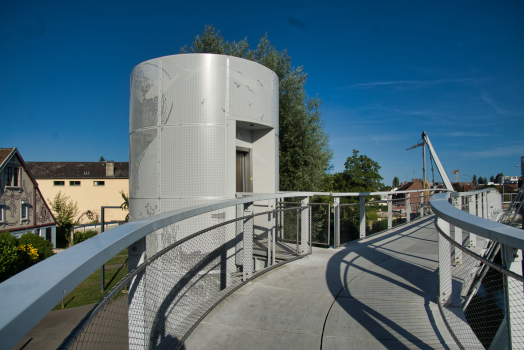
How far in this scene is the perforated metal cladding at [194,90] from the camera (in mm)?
8836

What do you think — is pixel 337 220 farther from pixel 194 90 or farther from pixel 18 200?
pixel 18 200

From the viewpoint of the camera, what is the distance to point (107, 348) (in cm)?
659

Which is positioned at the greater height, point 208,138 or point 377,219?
point 208,138

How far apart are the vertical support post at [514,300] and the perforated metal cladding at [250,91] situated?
7.63m

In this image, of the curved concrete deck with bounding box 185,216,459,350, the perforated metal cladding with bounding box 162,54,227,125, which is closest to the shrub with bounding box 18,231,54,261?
the perforated metal cladding with bounding box 162,54,227,125

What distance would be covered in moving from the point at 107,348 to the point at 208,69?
7142 mm

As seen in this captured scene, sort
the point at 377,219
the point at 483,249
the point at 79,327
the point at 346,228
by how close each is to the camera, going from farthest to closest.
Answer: the point at 377,219, the point at 346,228, the point at 483,249, the point at 79,327

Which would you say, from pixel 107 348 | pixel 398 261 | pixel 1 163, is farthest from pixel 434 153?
pixel 1 163

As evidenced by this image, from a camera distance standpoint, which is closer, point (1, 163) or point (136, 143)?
point (136, 143)

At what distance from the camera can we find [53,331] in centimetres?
1208

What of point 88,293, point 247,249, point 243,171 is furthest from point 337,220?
point 88,293

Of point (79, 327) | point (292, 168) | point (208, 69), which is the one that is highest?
point (208, 69)

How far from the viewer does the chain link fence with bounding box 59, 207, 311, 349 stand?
2.32 metres

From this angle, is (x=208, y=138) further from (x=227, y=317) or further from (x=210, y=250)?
(x=227, y=317)
